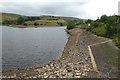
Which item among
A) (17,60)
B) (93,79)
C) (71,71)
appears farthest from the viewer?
(17,60)

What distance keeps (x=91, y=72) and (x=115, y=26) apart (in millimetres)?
43652

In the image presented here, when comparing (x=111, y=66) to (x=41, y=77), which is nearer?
(x=41, y=77)

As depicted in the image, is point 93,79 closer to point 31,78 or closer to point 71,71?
point 71,71

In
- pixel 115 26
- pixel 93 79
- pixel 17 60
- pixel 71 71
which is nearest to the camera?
pixel 93 79

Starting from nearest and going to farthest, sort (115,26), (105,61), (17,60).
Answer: (105,61) < (17,60) < (115,26)

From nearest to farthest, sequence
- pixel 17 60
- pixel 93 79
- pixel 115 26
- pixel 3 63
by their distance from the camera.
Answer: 1. pixel 93 79
2. pixel 3 63
3. pixel 17 60
4. pixel 115 26

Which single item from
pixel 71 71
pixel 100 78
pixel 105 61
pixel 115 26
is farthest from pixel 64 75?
pixel 115 26

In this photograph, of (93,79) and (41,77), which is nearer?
(93,79)

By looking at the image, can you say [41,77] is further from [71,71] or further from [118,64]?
[118,64]

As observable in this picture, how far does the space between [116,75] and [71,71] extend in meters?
5.31

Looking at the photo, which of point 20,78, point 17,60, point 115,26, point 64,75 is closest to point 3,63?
point 17,60

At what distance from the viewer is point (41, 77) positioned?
73.6ft

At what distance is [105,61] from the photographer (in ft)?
91.4

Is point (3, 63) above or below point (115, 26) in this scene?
below
